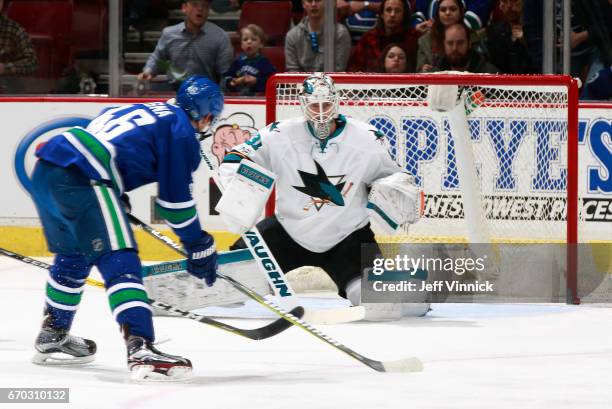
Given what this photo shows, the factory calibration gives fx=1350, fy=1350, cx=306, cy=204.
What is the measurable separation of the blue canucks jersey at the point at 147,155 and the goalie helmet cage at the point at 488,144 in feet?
5.90

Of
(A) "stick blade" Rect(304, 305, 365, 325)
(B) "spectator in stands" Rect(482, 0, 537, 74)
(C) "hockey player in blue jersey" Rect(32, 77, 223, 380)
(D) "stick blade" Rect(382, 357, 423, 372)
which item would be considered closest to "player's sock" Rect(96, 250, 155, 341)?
(C) "hockey player in blue jersey" Rect(32, 77, 223, 380)

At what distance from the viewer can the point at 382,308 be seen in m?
5.15

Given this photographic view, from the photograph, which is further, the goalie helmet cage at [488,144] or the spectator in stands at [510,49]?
the spectator in stands at [510,49]

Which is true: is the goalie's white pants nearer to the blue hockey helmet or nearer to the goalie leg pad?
the goalie leg pad

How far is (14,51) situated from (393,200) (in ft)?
9.58

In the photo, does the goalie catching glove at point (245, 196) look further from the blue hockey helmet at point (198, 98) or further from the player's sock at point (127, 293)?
the player's sock at point (127, 293)

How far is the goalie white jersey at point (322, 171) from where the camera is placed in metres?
5.21

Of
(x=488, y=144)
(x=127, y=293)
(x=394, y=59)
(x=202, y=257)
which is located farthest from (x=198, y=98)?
(x=394, y=59)

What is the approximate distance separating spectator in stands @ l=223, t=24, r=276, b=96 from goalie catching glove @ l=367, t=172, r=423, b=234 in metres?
1.92

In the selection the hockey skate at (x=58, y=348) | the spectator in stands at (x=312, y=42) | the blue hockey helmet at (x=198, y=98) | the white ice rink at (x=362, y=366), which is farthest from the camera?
the spectator in stands at (x=312, y=42)

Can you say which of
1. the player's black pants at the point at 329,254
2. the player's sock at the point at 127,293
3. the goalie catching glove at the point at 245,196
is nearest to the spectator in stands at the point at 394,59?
the player's black pants at the point at 329,254

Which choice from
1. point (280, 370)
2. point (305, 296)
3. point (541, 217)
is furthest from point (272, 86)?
point (280, 370)

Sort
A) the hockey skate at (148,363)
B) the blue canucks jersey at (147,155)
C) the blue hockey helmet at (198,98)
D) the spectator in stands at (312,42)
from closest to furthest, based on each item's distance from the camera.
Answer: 1. the hockey skate at (148,363)
2. the blue canucks jersey at (147,155)
3. the blue hockey helmet at (198,98)
4. the spectator in stands at (312,42)

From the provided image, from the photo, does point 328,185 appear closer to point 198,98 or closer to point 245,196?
point 245,196
